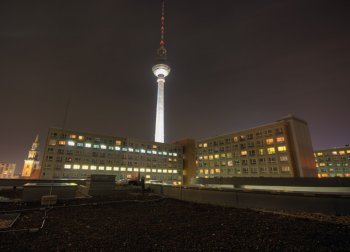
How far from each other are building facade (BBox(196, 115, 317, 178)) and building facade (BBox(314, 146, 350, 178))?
64.1 m

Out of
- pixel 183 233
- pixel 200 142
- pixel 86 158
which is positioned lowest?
pixel 183 233

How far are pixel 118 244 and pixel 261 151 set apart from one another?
275 ft

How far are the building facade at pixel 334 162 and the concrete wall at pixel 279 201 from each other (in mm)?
Answer: 135088

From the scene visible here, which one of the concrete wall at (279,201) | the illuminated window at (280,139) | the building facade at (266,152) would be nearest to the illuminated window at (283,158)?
the building facade at (266,152)

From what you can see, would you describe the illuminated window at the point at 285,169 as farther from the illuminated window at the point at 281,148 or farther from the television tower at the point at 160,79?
the television tower at the point at 160,79

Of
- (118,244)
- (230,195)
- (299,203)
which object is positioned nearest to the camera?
(118,244)

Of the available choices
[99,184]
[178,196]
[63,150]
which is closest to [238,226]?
[178,196]

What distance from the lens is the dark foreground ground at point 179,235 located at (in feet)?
19.6

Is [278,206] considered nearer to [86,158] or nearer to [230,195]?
[230,195]

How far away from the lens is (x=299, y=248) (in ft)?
19.0

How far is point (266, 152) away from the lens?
77688 millimetres

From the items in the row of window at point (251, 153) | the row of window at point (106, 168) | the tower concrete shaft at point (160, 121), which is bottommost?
the row of window at point (106, 168)

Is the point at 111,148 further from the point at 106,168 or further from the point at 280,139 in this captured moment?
the point at 280,139

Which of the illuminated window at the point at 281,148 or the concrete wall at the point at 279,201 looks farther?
the illuminated window at the point at 281,148
